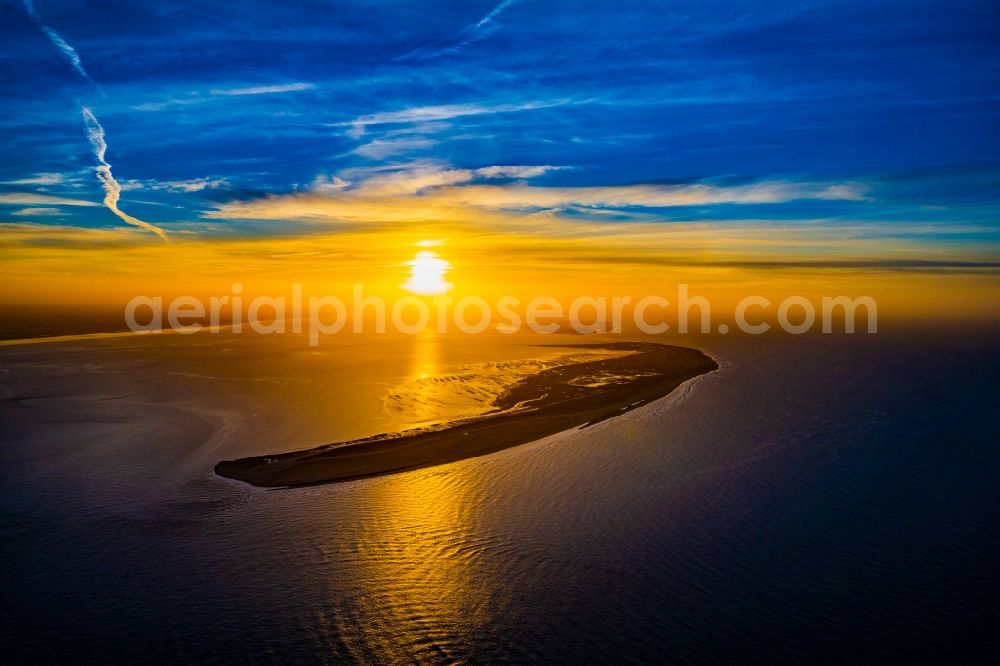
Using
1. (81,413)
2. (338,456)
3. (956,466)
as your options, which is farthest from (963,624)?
(81,413)

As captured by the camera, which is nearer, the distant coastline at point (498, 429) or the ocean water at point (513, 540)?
the ocean water at point (513, 540)

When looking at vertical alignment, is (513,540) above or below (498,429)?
below

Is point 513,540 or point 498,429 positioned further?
point 498,429

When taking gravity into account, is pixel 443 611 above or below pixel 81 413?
below

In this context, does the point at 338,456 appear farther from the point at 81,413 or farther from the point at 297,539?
the point at 81,413
